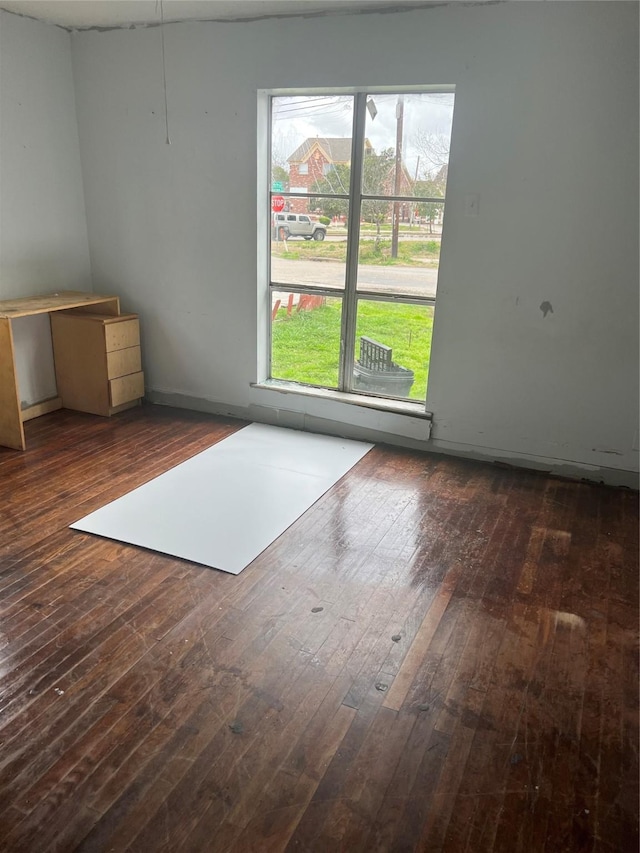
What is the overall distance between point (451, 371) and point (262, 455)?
58.6 inches

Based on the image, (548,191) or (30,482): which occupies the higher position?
(548,191)

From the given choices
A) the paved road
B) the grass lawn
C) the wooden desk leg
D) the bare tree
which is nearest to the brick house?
the bare tree

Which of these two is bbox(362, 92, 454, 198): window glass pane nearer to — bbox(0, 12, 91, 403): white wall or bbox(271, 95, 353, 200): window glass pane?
bbox(271, 95, 353, 200): window glass pane

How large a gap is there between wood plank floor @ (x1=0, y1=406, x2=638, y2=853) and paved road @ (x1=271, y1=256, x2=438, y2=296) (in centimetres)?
166

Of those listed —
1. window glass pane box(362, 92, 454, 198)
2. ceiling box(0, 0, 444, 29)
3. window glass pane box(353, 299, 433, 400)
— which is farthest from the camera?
window glass pane box(353, 299, 433, 400)

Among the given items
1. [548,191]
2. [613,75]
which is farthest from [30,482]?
[613,75]

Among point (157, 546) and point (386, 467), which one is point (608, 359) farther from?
point (157, 546)

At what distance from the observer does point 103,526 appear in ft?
11.1

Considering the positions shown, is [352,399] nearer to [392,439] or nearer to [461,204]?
[392,439]

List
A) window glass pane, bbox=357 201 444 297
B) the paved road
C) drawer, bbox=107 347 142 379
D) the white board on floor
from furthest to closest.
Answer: drawer, bbox=107 347 142 379
the paved road
window glass pane, bbox=357 201 444 297
the white board on floor

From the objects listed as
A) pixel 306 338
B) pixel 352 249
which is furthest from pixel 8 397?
pixel 352 249

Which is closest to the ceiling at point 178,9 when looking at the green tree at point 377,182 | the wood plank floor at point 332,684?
the green tree at point 377,182

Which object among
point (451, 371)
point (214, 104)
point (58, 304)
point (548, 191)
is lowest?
point (451, 371)

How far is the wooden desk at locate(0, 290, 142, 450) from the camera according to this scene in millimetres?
4164
